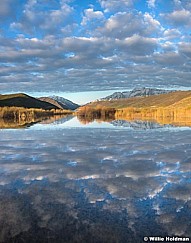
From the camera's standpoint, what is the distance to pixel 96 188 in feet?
26.8

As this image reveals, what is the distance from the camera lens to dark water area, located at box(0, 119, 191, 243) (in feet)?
17.6

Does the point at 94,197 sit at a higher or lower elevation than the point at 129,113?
lower

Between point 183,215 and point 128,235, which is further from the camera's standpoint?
point 183,215

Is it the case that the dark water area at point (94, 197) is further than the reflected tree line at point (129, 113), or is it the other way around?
the reflected tree line at point (129, 113)

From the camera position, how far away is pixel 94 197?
736 cm

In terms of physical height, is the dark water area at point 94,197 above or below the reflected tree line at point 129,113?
below

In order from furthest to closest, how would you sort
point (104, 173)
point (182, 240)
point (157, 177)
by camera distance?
point (104, 173) < point (157, 177) < point (182, 240)

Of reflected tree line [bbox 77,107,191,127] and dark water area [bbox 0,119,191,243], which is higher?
reflected tree line [bbox 77,107,191,127]

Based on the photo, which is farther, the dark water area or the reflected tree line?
the reflected tree line

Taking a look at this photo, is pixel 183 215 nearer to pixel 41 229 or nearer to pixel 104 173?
pixel 41 229

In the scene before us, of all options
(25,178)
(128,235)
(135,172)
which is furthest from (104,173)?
(128,235)

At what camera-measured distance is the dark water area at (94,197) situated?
211 inches

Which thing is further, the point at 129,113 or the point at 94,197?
the point at 129,113

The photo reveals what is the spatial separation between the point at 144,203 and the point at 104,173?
10.6ft
